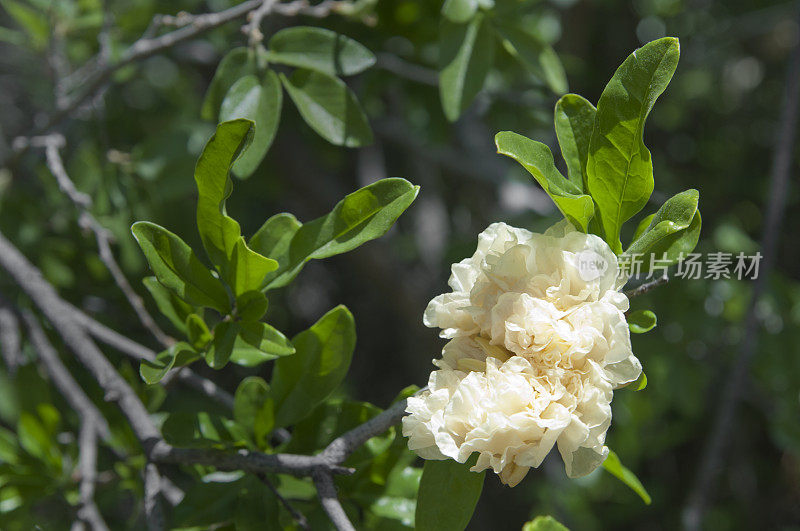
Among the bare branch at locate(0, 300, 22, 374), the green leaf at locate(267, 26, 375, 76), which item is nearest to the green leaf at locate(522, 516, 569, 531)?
the green leaf at locate(267, 26, 375, 76)

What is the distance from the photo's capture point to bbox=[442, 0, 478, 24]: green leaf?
1.01 meters

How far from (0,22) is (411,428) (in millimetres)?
2630

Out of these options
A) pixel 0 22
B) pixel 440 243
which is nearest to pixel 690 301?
pixel 440 243

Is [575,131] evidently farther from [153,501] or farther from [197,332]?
[153,501]

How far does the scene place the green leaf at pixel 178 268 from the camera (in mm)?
711

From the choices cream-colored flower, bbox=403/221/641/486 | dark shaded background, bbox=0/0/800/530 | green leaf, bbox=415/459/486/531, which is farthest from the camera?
dark shaded background, bbox=0/0/800/530

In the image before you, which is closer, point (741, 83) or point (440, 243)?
point (440, 243)

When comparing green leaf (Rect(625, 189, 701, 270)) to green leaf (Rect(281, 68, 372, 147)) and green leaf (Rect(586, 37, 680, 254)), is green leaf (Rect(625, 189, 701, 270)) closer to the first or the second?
green leaf (Rect(586, 37, 680, 254))

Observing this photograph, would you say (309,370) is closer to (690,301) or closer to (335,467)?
(335,467)

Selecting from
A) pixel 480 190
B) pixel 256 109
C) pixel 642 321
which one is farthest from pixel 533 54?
pixel 480 190

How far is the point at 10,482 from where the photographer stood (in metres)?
1.06

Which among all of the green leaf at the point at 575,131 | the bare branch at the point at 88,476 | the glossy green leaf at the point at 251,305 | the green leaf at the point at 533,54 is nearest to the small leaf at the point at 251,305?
the glossy green leaf at the point at 251,305

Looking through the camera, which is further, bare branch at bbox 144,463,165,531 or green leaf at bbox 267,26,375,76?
green leaf at bbox 267,26,375,76

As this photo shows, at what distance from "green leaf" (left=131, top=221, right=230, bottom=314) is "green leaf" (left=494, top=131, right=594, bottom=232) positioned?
0.36 meters
